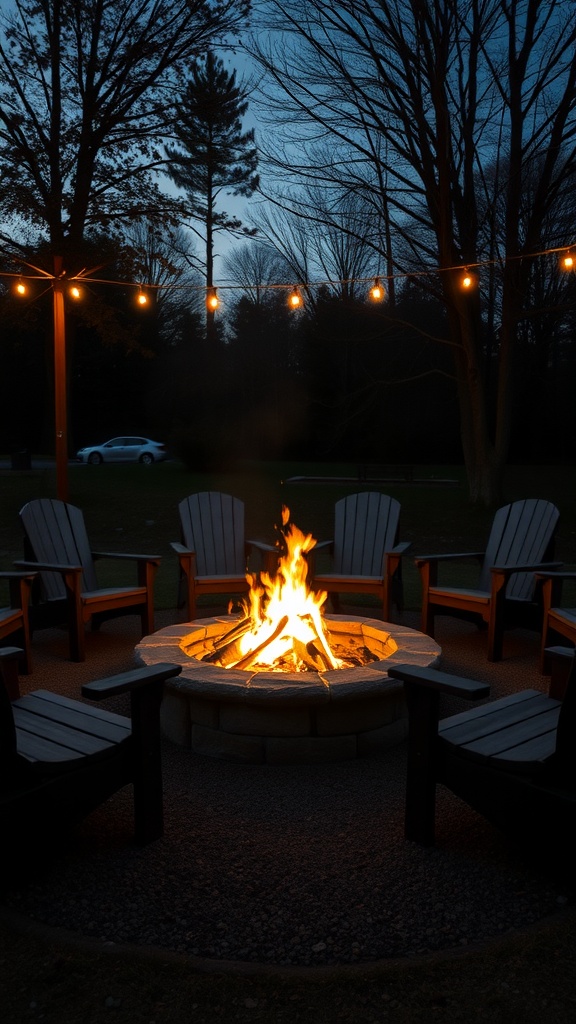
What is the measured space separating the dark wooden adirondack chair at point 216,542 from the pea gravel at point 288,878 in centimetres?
252

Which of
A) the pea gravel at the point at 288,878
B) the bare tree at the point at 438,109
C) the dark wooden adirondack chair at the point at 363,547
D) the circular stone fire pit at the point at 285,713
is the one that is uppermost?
the bare tree at the point at 438,109

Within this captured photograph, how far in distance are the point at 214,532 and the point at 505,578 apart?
2.35m

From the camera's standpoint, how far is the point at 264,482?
51.3 ft

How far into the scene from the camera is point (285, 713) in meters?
3.11

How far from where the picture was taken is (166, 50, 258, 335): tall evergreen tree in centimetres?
1362

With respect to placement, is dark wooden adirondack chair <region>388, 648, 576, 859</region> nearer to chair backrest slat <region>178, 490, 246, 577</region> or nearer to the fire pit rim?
the fire pit rim

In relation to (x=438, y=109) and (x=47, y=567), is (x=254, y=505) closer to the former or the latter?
(x=438, y=109)

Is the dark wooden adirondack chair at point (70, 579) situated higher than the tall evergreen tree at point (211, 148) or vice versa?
the tall evergreen tree at point (211, 148)

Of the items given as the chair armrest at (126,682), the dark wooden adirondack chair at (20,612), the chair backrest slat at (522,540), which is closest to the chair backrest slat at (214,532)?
the dark wooden adirondack chair at (20,612)

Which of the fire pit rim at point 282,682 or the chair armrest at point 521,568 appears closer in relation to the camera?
the fire pit rim at point 282,682

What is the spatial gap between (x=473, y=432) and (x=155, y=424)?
19572 mm

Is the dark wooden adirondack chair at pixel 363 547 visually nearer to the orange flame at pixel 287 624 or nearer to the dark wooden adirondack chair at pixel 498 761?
the orange flame at pixel 287 624

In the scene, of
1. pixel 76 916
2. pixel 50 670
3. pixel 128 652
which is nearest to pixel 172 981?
pixel 76 916

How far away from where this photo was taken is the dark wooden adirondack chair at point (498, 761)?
82.7 inches
